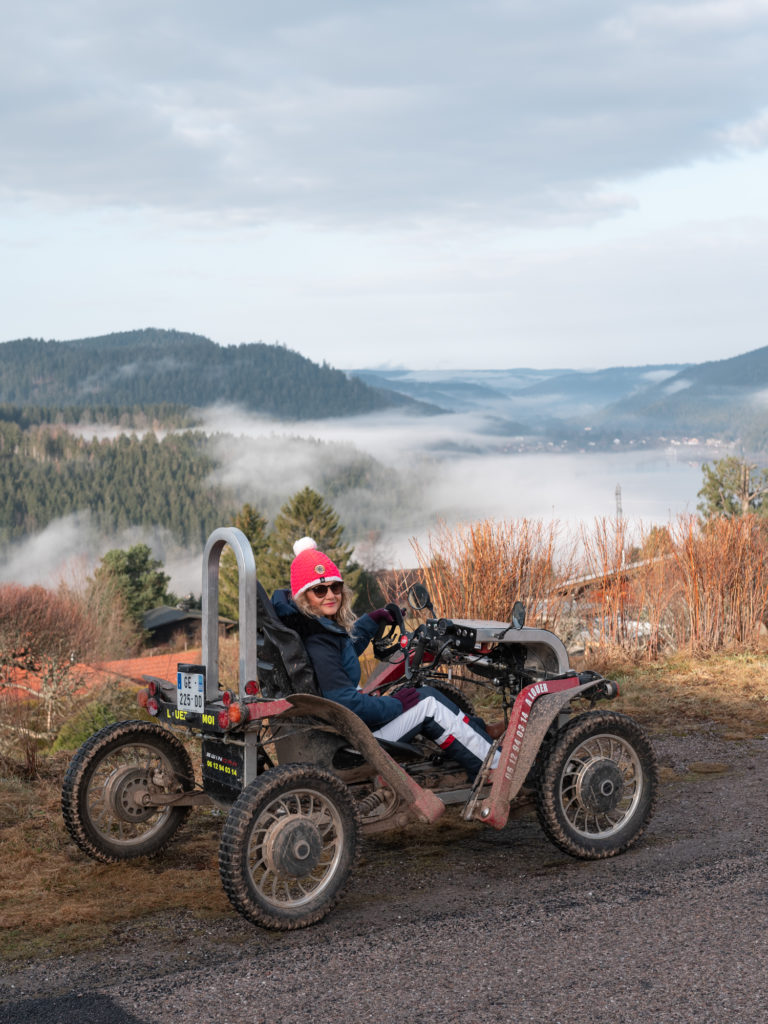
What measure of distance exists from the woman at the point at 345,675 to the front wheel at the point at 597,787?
372 millimetres

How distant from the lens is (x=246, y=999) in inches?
147

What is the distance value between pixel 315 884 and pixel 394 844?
3.85ft

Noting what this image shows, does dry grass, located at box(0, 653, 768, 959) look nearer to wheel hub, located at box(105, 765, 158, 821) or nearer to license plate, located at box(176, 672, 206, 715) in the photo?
wheel hub, located at box(105, 765, 158, 821)

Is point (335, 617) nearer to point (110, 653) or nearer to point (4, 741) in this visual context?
point (4, 741)

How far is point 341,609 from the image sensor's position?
496 centimetres

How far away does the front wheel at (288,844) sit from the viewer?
434 centimetres

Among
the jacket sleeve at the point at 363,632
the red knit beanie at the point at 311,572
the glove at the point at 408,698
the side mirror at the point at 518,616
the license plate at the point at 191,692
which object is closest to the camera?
the red knit beanie at the point at 311,572

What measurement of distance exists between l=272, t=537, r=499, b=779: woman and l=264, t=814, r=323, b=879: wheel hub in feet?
1.93

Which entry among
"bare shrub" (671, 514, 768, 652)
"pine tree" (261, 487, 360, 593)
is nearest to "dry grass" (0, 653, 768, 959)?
"bare shrub" (671, 514, 768, 652)

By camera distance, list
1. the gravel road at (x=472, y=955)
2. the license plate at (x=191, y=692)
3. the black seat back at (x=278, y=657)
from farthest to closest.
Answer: the license plate at (x=191, y=692), the black seat back at (x=278, y=657), the gravel road at (x=472, y=955)

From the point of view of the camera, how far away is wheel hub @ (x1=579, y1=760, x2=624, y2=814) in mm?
5273

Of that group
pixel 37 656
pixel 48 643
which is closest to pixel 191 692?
pixel 37 656

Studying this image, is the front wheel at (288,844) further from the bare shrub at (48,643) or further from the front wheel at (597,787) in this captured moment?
the bare shrub at (48,643)

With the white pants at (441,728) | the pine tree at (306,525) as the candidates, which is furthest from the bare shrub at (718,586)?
the pine tree at (306,525)
